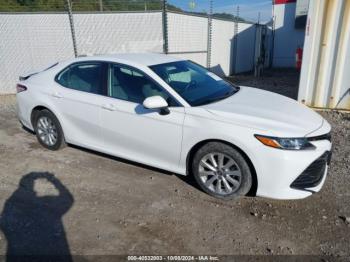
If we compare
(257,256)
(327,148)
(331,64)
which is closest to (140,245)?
(257,256)

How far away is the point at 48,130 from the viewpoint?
488cm

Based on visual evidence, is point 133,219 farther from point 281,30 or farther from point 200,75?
point 281,30

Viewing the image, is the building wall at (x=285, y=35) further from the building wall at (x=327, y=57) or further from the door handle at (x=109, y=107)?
the door handle at (x=109, y=107)

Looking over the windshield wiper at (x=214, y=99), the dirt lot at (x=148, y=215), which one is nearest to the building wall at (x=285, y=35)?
the dirt lot at (x=148, y=215)

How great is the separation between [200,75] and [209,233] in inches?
86.7

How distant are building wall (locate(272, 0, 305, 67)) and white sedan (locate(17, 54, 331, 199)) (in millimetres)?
15174

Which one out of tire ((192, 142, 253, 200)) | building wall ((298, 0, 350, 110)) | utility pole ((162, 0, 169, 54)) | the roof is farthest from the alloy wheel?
utility pole ((162, 0, 169, 54))

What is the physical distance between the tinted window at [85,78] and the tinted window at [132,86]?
0.17m

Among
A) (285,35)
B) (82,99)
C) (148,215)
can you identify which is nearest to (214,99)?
(148,215)

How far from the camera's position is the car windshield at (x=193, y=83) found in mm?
3730

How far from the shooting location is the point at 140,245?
9.36 feet

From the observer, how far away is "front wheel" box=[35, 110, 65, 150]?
15.5 feet

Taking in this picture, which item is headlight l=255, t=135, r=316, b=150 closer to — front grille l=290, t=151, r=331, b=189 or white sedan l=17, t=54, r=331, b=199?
white sedan l=17, t=54, r=331, b=199

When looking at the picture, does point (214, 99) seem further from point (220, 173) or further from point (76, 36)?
point (76, 36)
